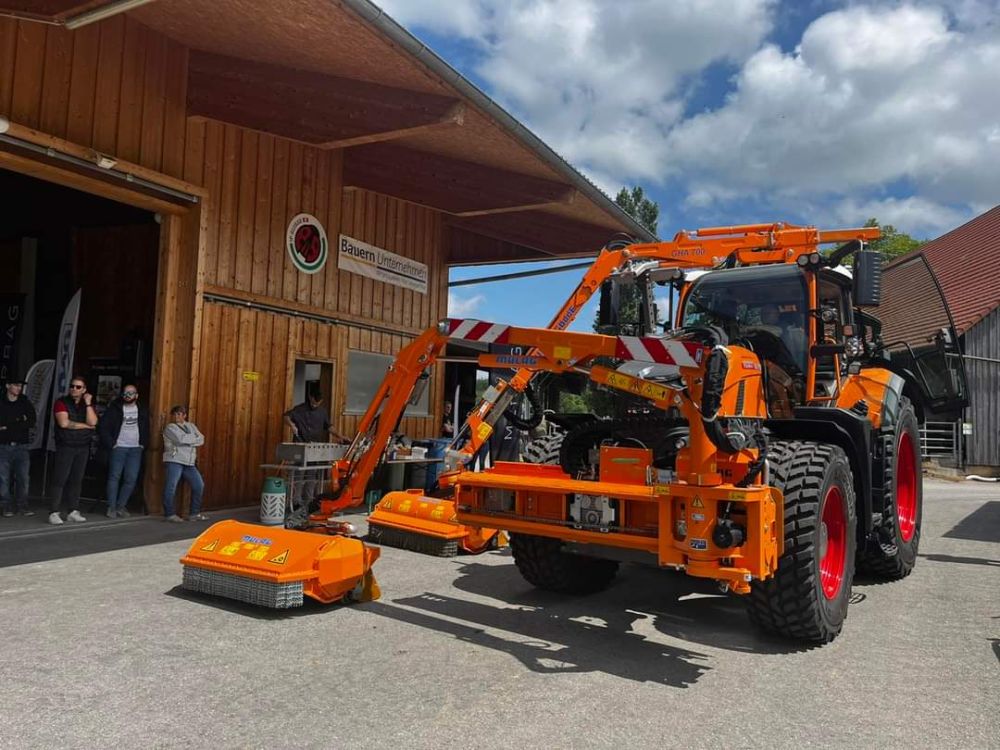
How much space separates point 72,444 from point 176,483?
1168 mm

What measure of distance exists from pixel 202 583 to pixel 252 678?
1.68 m

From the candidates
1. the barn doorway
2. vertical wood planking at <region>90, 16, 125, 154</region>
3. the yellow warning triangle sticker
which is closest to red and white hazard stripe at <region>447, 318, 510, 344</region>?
the yellow warning triangle sticker

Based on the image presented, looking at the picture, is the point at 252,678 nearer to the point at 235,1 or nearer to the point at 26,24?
the point at 235,1

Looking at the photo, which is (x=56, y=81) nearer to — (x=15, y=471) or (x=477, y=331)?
(x=15, y=471)

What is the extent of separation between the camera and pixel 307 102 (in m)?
9.37

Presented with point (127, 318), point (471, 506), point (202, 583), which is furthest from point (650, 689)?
point (127, 318)

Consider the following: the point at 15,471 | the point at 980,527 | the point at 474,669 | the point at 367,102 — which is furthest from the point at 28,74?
the point at 980,527

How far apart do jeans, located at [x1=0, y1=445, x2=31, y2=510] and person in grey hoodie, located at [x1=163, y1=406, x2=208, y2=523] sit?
59.5 inches

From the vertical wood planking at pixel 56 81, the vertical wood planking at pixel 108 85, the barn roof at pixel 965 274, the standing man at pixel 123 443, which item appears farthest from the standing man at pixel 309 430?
the barn roof at pixel 965 274

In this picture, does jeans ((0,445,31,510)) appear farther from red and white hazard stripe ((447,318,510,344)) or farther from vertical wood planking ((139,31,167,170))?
red and white hazard stripe ((447,318,510,344))

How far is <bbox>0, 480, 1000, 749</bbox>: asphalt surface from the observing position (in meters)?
3.38

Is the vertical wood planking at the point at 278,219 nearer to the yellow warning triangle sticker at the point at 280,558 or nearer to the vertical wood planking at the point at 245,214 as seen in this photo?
the vertical wood planking at the point at 245,214

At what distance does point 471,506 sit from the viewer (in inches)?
210

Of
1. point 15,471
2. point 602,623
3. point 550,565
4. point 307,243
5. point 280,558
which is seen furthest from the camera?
point 307,243
